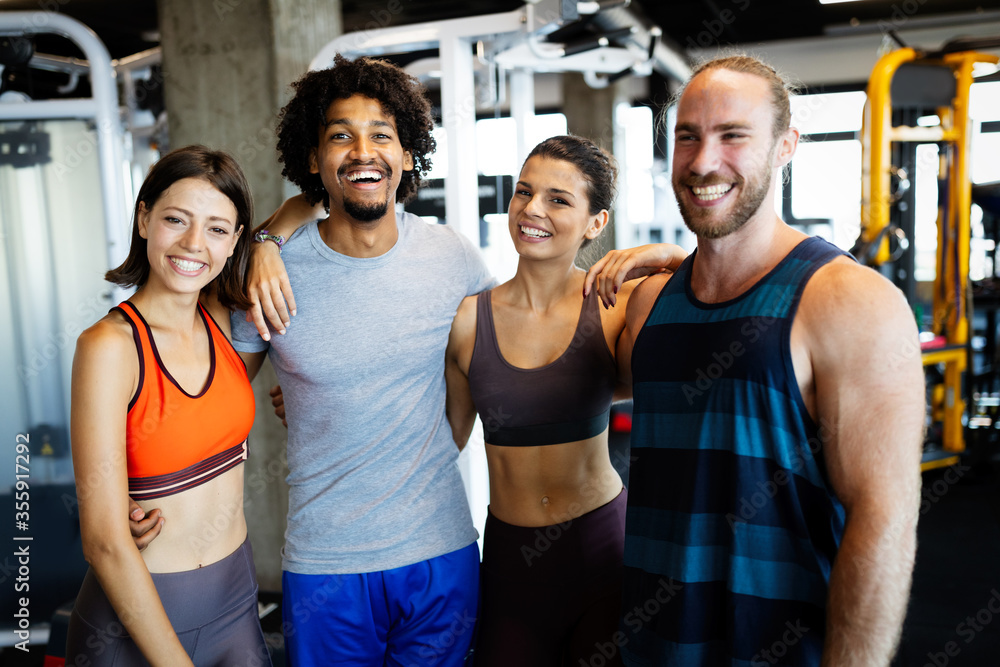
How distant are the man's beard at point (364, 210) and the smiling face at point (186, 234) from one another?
283 mm

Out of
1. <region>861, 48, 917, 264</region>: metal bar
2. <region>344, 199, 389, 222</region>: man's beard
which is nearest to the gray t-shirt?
<region>344, 199, 389, 222</region>: man's beard

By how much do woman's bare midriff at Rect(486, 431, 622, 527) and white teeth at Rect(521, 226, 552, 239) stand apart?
0.52 metres

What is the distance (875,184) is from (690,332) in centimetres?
395

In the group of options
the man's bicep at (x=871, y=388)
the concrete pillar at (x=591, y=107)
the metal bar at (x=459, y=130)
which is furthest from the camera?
the concrete pillar at (x=591, y=107)

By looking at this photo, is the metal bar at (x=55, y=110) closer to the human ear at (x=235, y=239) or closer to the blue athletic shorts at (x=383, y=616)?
the human ear at (x=235, y=239)

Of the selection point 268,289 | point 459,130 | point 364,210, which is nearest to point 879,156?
point 459,130

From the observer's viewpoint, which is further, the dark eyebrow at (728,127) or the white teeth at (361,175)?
the white teeth at (361,175)

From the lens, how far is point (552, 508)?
1.77m

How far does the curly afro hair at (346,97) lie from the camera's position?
1909 mm

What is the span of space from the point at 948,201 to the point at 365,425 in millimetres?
4840

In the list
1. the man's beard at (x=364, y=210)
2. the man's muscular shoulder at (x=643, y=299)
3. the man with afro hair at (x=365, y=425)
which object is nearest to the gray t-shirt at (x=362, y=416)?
the man with afro hair at (x=365, y=425)

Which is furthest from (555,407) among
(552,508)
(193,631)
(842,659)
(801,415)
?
(193,631)

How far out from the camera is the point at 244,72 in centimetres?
308

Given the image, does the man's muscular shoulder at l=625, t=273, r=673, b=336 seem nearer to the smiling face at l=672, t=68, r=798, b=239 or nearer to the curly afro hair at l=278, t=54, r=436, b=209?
the smiling face at l=672, t=68, r=798, b=239
